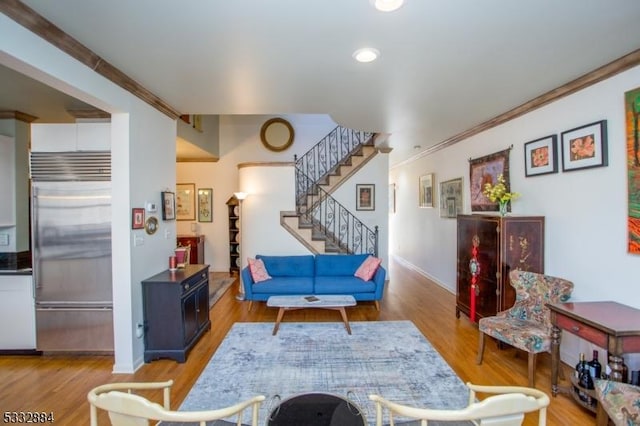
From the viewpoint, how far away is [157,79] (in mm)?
3062

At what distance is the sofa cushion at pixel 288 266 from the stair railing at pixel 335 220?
108 centimetres

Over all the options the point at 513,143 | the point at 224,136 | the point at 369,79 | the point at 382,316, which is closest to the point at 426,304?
the point at 382,316

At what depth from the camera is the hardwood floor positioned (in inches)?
99.0

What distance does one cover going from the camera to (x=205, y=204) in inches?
303

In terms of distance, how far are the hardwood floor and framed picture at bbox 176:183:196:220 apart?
358 centimetres

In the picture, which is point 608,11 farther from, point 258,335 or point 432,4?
point 258,335

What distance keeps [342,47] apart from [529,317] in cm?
318

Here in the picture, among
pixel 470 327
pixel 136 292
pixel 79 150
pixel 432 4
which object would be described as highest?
pixel 432 4

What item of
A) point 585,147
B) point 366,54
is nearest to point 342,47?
point 366,54

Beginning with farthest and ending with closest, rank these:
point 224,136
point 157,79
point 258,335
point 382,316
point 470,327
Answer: point 224,136
point 382,316
point 470,327
point 258,335
point 157,79

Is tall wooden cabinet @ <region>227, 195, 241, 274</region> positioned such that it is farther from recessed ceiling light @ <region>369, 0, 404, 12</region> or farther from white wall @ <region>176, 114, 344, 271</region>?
recessed ceiling light @ <region>369, 0, 404, 12</region>

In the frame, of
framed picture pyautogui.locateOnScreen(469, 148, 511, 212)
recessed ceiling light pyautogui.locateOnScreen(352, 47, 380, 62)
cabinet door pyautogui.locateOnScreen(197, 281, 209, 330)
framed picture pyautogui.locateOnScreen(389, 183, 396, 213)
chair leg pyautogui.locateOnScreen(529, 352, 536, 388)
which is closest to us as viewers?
recessed ceiling light pyautogui.locateOnScreen(352, 47, 380, 62)

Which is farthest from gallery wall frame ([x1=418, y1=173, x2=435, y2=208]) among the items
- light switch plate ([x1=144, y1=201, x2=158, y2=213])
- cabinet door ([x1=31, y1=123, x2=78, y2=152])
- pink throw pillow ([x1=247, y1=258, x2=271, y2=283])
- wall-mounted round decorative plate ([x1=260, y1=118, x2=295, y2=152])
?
cabinet door ([x1=31, y1=123, x2=78, y2=152])

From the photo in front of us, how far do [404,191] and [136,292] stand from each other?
7.23 meters
